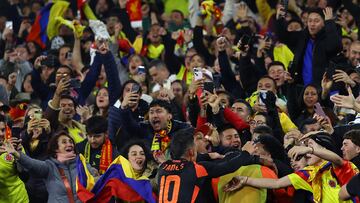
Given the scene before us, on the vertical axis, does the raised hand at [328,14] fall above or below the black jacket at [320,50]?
above

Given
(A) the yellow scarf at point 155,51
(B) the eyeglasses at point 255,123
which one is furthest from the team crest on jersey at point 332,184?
(A) the yellow scarf at point 155,51

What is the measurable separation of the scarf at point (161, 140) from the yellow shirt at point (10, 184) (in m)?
1.51

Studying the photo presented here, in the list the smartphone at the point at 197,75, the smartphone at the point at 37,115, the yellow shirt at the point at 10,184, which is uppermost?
the smartphone at the point at 197,75

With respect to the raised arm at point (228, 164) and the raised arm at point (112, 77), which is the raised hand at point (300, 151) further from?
the raised arm at point (112, 77)

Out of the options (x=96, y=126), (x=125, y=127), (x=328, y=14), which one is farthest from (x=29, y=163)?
(x=328, y=14)

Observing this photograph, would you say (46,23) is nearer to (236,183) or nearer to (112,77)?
(112,77)

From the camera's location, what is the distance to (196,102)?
15164 mm

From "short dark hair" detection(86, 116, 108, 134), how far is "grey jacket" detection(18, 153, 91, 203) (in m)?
0.89

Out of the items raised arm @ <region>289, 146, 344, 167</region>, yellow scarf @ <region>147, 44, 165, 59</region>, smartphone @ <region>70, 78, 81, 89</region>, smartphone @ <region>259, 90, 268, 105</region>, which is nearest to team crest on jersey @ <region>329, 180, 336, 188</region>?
raised arm @ <region>289, 146, 344, 167</region>

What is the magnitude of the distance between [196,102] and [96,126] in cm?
118

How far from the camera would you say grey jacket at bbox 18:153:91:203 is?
552 inches

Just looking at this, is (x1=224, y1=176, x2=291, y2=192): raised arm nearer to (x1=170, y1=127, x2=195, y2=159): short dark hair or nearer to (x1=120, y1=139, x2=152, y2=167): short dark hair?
(x1=170, y1=127, x2=195, y2=159): short dark hair

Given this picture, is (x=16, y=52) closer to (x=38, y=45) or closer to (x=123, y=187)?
(x=38, y=45)

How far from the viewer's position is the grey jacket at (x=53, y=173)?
14031 mm
